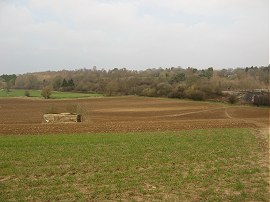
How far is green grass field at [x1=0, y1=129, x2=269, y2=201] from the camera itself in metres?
9.36

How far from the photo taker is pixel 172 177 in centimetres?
1112

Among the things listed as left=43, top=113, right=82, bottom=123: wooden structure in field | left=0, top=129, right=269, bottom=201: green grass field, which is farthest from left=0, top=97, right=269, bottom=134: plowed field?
left=0, top=129, right=269, bottom=201: green grass field

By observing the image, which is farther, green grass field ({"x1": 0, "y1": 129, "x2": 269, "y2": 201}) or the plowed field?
the plowed field

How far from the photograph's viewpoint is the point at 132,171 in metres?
11.9

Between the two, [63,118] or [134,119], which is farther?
[134,119]

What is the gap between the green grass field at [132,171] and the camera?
9359mm

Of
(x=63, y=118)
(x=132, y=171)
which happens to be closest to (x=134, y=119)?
(x=63, y=118)

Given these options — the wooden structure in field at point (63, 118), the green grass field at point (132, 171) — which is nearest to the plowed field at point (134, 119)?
the wooden structure in field at point (63, 118)

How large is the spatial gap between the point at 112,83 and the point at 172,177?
91.4 m

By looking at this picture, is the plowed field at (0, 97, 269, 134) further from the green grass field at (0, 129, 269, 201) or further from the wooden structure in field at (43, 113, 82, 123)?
the green grass field at (0, 129, 269, 201)

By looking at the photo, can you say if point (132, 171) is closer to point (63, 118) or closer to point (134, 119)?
point (63, 118)

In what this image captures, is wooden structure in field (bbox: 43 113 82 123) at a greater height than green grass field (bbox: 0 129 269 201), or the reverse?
green grass field (bbox: 0 129 269 201)

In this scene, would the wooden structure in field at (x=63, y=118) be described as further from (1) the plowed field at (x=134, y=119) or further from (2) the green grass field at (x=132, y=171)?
(2) the green grass field at (x=132, y=171)

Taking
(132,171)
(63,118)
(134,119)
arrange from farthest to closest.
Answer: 1. (134,119)
2. (63,118)
3. (132,171)
